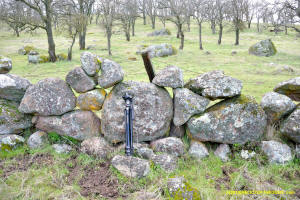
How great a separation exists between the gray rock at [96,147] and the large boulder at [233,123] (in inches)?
72.3

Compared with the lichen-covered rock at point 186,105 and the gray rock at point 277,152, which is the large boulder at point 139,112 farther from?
the gray rock at point 277,152

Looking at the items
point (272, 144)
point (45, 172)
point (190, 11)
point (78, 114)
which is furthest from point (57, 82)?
point (190, 11)

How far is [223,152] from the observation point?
14.9 ft

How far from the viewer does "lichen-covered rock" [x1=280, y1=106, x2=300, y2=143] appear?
4317 millimetres

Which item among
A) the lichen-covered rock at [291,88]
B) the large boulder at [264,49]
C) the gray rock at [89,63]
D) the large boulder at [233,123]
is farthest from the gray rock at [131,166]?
the large boulder at [264,49]

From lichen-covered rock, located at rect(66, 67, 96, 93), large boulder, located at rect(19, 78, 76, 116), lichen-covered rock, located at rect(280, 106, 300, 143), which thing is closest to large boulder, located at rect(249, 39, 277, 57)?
lichen-covered rock, located at rect(280, 106, 300, 143)

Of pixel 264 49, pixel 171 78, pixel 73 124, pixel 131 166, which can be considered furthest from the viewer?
pixel 264 49

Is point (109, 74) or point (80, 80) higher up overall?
point (109, 74)

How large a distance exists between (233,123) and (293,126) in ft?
3.68

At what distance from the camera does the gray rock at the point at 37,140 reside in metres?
4.75

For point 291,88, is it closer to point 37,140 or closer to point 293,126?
point 293,126

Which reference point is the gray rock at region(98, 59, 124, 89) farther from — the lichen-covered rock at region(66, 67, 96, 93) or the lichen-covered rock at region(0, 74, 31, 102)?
the lichen-covered rock at region(0, 74, 31, 102)

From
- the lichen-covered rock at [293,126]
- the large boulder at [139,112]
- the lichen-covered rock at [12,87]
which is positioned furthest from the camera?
the lichen-covered rock at [12,87]

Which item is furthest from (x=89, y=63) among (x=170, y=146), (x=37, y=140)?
(x=170, y=146)
